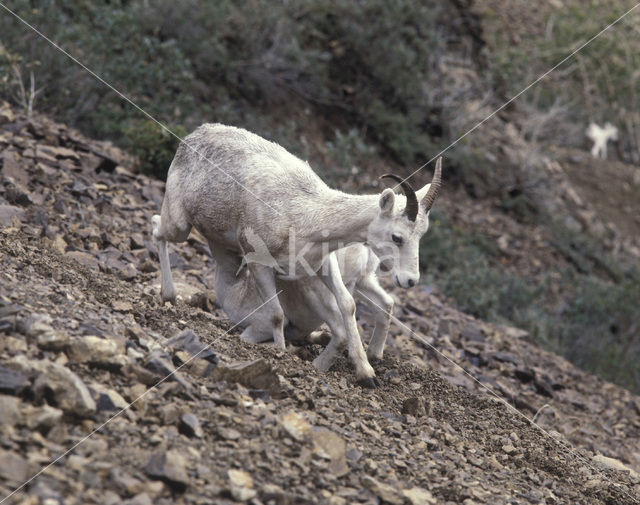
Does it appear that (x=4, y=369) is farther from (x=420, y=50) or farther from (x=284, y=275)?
(x=420, y=50)

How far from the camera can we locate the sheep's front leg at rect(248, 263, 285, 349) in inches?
268

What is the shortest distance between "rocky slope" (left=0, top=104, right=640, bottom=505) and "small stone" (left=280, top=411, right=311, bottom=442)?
0.01 m

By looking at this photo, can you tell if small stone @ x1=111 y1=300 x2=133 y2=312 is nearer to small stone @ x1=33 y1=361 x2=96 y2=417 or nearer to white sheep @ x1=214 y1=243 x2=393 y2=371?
white sheep @ x1=214 y1=243 x2=393 y2=371

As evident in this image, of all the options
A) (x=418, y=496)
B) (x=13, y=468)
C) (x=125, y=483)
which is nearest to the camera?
(x=13, y=468)

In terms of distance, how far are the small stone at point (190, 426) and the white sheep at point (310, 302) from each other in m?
2.44

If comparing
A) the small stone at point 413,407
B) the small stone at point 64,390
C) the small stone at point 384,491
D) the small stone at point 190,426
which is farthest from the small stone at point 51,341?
the small stone at point 413,407

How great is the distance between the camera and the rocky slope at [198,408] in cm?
393

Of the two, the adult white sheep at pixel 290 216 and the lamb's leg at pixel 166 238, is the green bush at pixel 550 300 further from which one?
the adult white sheep at pixel 290 216

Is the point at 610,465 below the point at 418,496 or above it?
below

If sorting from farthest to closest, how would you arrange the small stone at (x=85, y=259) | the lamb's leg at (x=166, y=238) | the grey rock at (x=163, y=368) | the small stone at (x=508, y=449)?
1. the small stone at (x=85, y=259)
2. the lamb's leg at (x=166, y=238)
3. the small stone at (x=508, y=449)
4. the grey rock at (x=163, y=368)

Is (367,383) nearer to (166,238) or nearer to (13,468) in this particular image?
(166,238)

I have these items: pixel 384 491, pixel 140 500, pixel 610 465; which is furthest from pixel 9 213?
pixel 610 465

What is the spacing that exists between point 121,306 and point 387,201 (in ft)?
7.47

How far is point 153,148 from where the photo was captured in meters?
12.1
